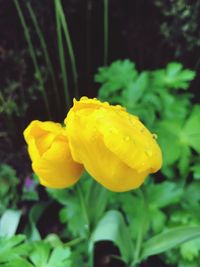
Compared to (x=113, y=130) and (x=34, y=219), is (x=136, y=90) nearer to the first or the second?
(x=34, y=219)

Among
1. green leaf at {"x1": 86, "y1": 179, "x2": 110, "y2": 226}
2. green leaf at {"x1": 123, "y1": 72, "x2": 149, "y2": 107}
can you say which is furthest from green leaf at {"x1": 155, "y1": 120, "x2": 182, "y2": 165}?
green leaf at {"x1": 86, "y1": 179, "x2": 110, "y2": 226}

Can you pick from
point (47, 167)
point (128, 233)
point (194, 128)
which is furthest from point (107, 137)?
point (194, 128)

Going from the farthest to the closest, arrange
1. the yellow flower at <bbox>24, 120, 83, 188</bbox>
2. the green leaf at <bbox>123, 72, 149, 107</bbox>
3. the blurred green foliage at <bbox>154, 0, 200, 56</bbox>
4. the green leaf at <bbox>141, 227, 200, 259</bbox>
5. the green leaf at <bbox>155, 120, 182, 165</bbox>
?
the blurred green foliage at <bbox>154, 0, 200, 56</bbox>
the green leaf at <bbox>123, 72, 149, 107</bbox>
the green leaf at <bbox>155, 120, 182, 165</bbox>
the green leaf at <bbox>141, 227, 200, 259</bbox>
the yellow flower at <bbox>24, 120, 83, 188</bbox>

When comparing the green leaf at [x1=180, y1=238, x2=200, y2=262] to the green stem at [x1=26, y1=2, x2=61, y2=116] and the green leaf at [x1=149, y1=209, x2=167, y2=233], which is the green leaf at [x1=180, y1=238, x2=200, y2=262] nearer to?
the green leaf at [x1=149, y1=209, x2=167, y2=233]

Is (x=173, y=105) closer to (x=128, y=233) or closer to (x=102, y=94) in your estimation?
(x=102, y=94)

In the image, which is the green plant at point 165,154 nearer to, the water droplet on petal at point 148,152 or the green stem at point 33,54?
the green stem at point 33,54

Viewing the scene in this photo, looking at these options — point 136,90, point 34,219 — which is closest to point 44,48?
point 136,90
